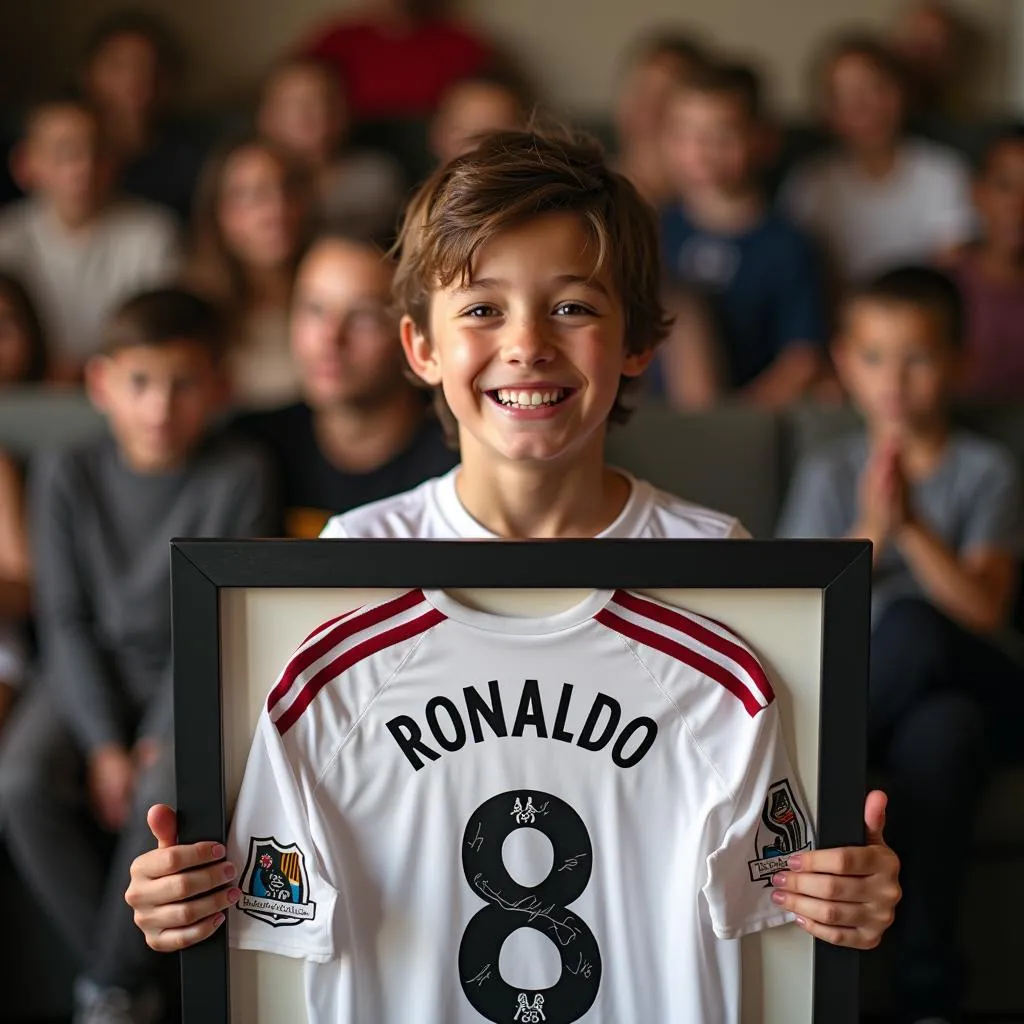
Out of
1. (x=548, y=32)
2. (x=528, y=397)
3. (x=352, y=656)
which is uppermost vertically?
(x=548, y=32)

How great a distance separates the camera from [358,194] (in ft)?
10.5

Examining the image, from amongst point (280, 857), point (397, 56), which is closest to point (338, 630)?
point (280, 857)

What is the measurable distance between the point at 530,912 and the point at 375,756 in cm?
16

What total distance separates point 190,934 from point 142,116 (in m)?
2.91

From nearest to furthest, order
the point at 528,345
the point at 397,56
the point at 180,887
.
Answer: the point at 180,887 → the point at 528,345 → the point at 397,56

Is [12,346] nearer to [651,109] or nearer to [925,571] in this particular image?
[925,571]

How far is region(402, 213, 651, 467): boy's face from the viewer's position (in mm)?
1178

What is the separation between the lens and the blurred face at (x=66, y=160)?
2.96 m

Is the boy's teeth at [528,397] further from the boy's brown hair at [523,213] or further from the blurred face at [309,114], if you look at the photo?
the blurred face at [309,114]

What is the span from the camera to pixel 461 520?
1301 millimetres

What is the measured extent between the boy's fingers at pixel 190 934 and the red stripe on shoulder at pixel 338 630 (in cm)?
16

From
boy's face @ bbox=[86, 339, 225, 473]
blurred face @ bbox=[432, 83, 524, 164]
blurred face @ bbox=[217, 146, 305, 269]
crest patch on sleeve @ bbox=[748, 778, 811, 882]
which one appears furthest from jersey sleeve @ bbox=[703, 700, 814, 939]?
blurred face @ bbox=[432, 83, 524, 164]

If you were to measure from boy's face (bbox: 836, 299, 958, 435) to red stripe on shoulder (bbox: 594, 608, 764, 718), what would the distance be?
115 centimetres

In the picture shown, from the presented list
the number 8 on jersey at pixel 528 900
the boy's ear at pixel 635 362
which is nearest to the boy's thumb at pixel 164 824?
the number 8 on jersey at pixel 528 900
